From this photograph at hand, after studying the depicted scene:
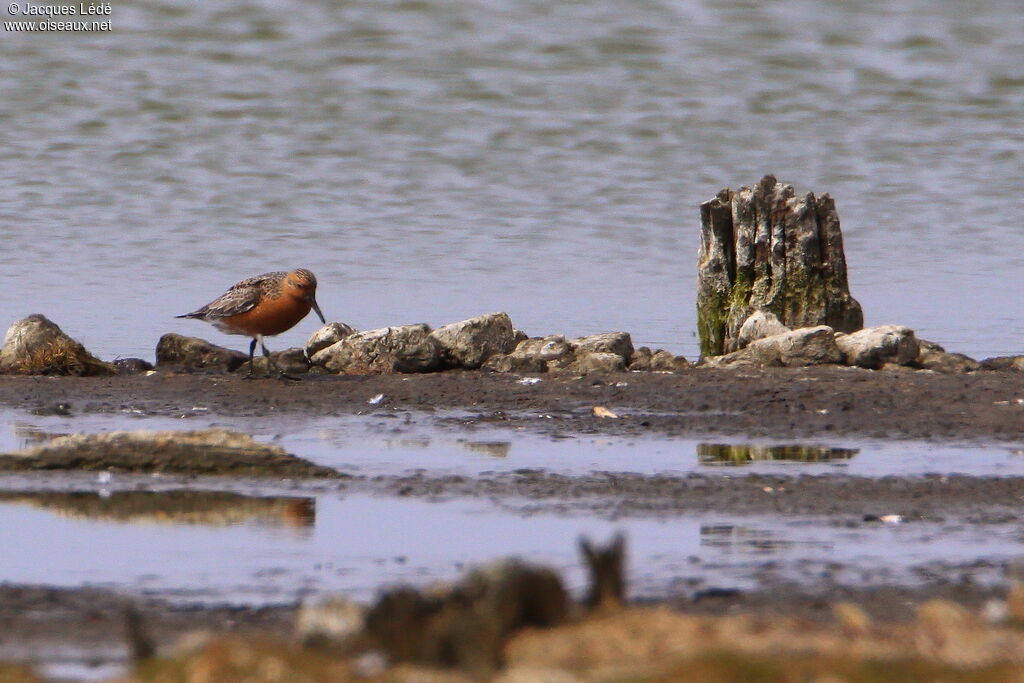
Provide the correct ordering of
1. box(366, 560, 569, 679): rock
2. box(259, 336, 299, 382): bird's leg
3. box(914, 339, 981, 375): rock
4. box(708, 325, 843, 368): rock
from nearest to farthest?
box(366, 560, 569, 679): rock
box(259, 336, 299, 382): bird's leg
box(708, 325, 843, 368): rock
box(914, 339, 981, 375): rock

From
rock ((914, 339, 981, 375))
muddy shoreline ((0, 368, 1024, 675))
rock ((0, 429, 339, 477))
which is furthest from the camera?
rock ((914, 339, 981, 375))

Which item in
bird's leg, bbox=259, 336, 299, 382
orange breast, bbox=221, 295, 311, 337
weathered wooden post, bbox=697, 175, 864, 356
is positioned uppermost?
weathered wooden post, bbox=697, 175, 864, 356

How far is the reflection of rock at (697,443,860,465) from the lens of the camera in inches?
455

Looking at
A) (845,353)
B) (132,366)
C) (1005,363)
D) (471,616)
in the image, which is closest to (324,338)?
(132,366)

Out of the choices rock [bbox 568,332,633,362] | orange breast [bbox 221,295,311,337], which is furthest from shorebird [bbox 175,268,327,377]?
rock [bbox 568,332,633,362]

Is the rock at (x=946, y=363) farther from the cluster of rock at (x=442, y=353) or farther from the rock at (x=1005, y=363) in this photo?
the cluster of rock at (x=442, y=353)

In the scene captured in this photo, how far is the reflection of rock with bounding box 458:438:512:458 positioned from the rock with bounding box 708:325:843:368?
11.7 ft

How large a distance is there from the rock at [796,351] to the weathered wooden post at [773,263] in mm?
1197

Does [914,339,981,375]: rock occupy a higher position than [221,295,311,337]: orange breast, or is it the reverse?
[221,295,311,337]: orange breast

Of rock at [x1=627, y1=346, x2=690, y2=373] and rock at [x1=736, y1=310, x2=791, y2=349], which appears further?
rock at [x1=736, y1=310, x2=791, y2=349]

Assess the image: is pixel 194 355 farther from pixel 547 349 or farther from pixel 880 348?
pixel 880 348

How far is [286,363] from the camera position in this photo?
16016mm

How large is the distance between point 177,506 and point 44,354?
6.11 m

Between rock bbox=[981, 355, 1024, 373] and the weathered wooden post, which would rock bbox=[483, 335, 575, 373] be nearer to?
the weathered wooden post
